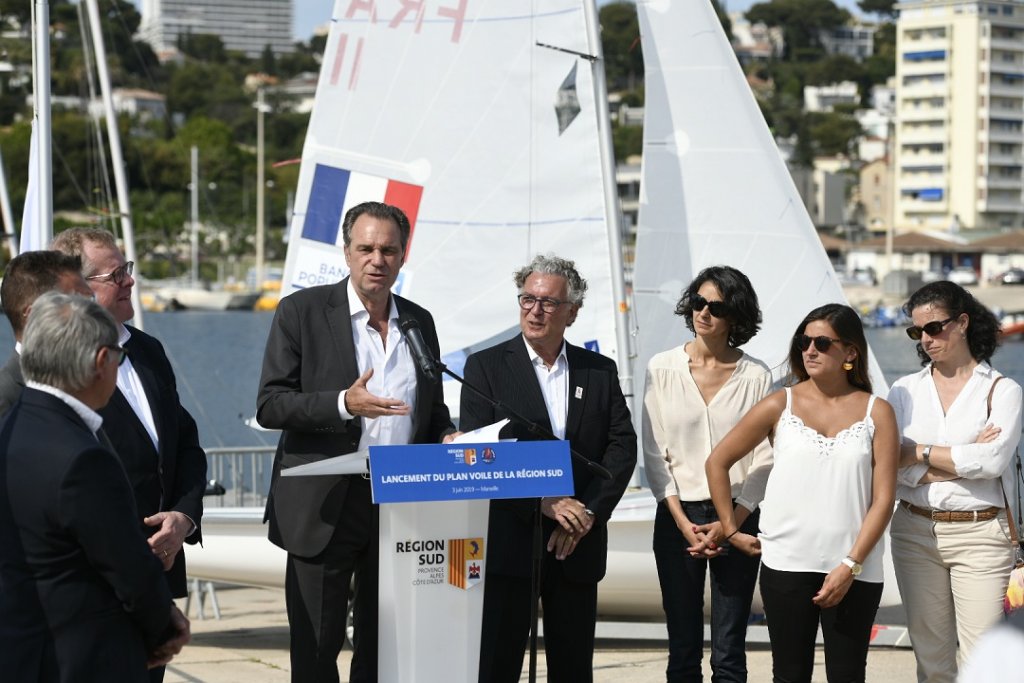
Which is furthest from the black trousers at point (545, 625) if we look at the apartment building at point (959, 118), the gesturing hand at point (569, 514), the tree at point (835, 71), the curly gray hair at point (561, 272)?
the tree at point (835, 71)

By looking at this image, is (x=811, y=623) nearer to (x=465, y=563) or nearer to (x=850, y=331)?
(x=850, y=331)

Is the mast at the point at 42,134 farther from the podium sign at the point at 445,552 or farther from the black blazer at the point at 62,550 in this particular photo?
the black blazer at the point at 62,550

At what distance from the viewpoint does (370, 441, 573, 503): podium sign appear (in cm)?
381

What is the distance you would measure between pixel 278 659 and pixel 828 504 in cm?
361

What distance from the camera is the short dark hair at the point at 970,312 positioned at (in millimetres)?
4719

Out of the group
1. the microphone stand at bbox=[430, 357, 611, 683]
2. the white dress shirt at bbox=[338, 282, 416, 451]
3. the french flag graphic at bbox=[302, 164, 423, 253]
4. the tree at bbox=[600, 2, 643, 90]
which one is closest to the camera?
the microphone stand at bbox=[430, 357, 611, 683]

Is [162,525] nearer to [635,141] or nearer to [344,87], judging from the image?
[344,87]

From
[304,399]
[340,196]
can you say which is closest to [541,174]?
[340,196]

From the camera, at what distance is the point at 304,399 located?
4191 mm

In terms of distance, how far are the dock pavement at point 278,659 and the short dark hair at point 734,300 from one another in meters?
2.00

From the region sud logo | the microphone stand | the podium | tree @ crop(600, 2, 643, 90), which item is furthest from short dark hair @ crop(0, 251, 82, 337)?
tree @ crop(600, 2, 643, 90)

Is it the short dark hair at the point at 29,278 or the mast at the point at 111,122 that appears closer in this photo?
the short dark hair at the point at 29,278

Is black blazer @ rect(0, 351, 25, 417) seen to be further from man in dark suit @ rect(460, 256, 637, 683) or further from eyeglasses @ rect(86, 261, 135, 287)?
man in dark suit @ rect(460, 256, 637, 683)

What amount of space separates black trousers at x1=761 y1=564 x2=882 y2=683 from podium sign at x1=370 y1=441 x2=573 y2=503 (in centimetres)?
86
